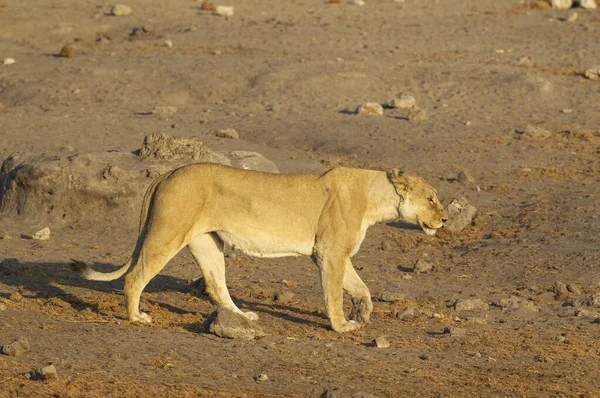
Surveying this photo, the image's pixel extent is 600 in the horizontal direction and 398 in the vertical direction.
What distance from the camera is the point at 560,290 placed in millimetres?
12438

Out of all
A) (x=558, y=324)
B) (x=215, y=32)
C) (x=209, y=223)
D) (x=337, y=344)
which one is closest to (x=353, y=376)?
(x=337, y=344)

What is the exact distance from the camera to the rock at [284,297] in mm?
11750

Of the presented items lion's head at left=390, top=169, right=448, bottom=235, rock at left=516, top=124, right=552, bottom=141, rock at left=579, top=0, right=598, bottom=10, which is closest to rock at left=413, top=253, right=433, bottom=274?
lion's head at left=390, top=169, right=448, bottom=235

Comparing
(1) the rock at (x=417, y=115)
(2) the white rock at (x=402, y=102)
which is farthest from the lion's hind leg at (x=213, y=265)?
(2) the white rock at (x=402, y=102)

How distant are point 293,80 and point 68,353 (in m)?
14.6

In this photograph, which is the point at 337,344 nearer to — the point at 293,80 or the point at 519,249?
the point at 519,249

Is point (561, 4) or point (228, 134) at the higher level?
point (561, 4)

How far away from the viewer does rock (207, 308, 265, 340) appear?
979cm

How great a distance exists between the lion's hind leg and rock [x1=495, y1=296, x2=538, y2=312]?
262cm

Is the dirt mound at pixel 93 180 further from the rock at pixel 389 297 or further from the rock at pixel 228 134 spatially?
the rock at pixel 228 134

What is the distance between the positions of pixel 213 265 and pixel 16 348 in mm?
2268

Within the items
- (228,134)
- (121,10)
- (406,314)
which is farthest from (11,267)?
→ (121,10)

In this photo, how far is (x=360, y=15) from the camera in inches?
1193

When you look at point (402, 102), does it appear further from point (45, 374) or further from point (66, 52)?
point (45, 374)
